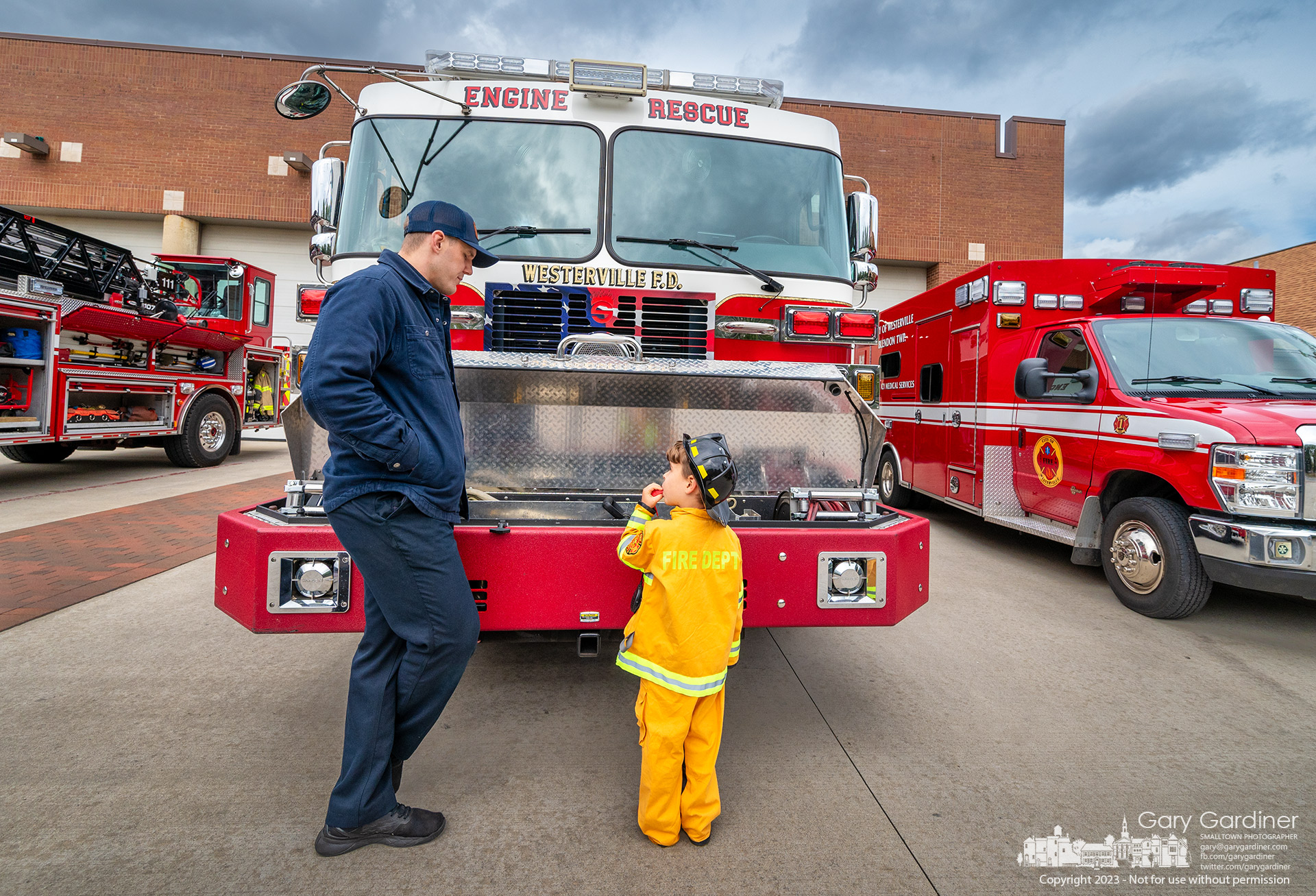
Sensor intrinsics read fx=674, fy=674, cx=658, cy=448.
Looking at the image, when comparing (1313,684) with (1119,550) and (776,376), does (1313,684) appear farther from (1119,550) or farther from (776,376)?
(776,376)

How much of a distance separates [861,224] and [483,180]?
2057mm

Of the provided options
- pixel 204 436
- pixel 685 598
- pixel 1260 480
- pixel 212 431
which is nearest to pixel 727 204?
pixel 685 598

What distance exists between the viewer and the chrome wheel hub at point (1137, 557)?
14.0 feet

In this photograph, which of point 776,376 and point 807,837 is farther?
point 776,376

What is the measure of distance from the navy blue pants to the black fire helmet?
0.73 metres

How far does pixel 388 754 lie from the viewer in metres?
1.96

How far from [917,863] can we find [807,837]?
1.03ft

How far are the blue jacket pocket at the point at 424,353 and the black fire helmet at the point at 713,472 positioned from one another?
75 cm

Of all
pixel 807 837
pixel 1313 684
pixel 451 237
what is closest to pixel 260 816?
pixel 807 837

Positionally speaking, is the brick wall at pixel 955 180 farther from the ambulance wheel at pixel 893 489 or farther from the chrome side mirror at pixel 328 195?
the chrome side mirror at pixel 328 195

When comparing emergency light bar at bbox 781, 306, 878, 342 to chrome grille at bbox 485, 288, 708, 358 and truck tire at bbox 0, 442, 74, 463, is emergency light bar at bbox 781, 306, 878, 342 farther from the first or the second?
truck tire at bbox 0, 442, 74, 463

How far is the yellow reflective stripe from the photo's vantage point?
196cm

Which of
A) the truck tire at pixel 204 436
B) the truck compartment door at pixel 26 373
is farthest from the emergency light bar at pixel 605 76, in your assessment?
the truck tire at pixel 204 436

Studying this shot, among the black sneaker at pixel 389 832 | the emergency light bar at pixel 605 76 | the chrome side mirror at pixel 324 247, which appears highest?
the emergency light bar at pixel 605 76
